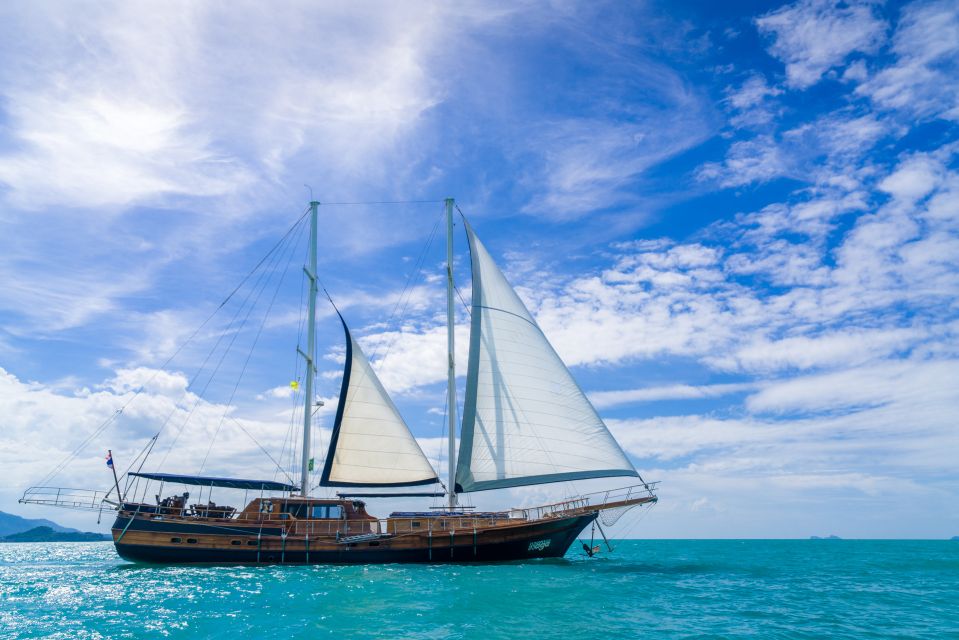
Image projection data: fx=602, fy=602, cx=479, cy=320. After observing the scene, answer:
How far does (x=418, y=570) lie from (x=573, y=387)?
1212 centimetres

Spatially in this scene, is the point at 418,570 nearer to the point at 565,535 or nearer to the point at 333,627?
the point at 565,535

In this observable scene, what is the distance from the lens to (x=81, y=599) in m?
23.1

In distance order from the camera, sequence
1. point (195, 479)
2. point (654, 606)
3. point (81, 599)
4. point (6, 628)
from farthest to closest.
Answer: point (195, 479) → point (81, 599) → point (654, 606) → point (6, 628)

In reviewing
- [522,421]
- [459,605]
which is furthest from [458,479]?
[459,605]

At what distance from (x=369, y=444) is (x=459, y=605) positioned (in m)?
15.9

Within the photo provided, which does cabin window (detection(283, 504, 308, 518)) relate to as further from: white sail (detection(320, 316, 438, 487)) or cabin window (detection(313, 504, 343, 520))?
white sail (detection(320, 316, 438, 487))

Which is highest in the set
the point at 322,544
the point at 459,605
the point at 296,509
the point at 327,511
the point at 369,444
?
the point at 369,444

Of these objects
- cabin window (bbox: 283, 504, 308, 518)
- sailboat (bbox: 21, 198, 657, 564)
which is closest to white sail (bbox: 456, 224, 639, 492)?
sailboat (bbox: 21, 198, 657, 564)

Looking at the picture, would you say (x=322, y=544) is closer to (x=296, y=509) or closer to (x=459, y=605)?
(x=296, y=509)

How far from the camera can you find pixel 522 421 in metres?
31.3

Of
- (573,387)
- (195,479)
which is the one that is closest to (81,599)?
(195,479)

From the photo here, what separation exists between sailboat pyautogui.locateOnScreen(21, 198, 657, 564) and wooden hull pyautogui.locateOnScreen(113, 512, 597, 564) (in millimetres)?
54

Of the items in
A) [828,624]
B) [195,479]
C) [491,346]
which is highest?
[491,346]

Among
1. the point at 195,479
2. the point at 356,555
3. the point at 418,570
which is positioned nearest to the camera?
the point at 418,570
